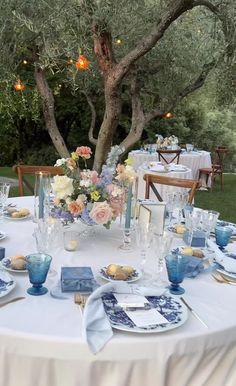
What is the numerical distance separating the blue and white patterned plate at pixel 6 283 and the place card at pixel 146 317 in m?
0.43

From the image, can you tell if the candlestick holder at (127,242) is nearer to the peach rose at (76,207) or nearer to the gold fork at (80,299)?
the peach rose at (76,207)

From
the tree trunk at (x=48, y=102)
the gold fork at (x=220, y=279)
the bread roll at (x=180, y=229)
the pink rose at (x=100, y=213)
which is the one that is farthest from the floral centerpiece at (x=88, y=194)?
the tree trunk at (x=48, y=102)

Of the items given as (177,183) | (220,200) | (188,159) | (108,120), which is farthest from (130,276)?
(188,159)

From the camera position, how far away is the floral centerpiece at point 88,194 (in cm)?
197

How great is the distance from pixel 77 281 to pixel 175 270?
1.20 ft

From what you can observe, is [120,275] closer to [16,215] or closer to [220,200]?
[16,215]

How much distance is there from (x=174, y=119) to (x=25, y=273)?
11.3m

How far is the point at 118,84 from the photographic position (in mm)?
4863

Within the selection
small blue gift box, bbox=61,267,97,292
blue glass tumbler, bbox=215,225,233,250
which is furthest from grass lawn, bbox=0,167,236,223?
small blue gift box, bbox=61,267,97,292

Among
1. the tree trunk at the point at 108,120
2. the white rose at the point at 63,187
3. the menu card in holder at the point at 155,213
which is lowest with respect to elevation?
the menu card in holder at the point at 155,213

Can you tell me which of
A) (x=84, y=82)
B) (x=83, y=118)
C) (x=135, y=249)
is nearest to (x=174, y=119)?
(x=83, y=118)

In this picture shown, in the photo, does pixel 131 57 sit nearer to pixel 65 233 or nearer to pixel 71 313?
pixel 65 233

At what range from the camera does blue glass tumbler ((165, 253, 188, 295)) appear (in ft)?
5.10

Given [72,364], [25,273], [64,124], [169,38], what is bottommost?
[72,364]
